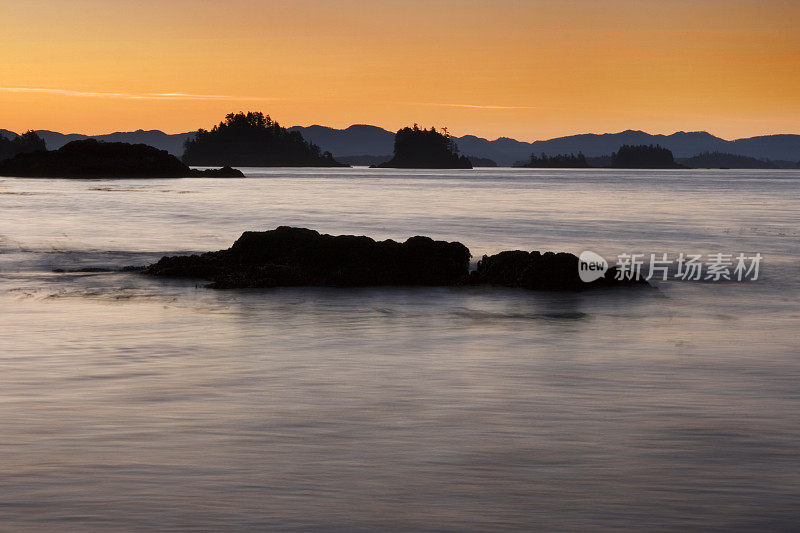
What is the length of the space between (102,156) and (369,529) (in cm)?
16175

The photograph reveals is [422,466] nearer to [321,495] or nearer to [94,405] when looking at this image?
[321,495]

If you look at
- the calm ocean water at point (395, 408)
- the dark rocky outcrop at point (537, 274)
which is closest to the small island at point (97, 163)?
the calm ocean water at point (395, 408)

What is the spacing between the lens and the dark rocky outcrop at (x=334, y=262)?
17.8m

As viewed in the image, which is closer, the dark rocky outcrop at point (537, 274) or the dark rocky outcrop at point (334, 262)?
the dark rocky outcrop at point (537, 274)

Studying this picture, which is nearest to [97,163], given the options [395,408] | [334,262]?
[334,262]

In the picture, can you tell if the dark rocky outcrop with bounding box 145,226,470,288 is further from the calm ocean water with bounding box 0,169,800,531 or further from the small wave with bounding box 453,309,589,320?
the small wave with bounding box 453,309,589,320

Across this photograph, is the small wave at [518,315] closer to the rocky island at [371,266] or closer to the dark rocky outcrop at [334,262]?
the rocky island at [371,266]

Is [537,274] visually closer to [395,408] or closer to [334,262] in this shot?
[334,262]

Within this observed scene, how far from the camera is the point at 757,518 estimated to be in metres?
5.82

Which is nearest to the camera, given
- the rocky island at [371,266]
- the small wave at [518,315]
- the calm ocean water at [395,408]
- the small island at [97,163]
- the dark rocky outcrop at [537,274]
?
the calm ocean water at [395,408]

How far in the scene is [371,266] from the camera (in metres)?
18.0

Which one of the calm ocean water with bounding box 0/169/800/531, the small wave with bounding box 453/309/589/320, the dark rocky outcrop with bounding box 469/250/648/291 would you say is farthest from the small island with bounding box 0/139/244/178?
the small wave with bounding box 453/309/589/320

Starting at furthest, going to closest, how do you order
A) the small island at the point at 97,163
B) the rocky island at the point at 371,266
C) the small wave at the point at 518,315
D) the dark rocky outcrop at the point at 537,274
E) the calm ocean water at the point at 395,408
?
the small island at the point at 97,163 < the rocky island at the point at 371,266 < the dark rocky outcrop at the point at 537,274 < the small wave at the point at 518,315 < the calm ocean water at the point at 395,408

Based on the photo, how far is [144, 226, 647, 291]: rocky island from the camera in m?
17.5
